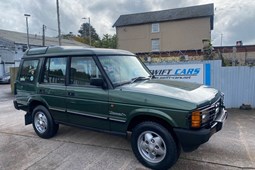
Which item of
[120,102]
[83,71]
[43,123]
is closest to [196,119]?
[120,102]

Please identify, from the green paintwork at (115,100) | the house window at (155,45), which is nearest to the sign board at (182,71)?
the green paintwork at (115,100)

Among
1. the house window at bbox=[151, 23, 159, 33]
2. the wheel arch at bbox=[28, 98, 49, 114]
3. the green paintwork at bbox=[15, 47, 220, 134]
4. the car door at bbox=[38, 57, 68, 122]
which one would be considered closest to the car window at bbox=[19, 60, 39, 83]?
the green paintwork at bbox=[15, 47, 220, 134]

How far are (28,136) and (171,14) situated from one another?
31881 mm

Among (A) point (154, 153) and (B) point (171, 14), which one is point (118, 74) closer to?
(A) point (154, 153)

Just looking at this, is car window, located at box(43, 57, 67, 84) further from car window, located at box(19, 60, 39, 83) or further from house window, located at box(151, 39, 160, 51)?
house window, located at box(151, 39, 160, 51)

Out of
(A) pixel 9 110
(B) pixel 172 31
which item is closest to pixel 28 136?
(A) pixel 9 110

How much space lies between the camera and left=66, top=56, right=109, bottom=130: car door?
4.01m

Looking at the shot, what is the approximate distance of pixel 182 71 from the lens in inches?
310

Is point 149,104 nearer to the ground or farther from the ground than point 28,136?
farther from the ground

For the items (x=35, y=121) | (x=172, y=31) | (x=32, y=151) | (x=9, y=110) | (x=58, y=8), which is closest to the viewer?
(x=32, y=151)

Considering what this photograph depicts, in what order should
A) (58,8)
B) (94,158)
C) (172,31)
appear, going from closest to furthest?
(94,158) < (58,8) < (172,31)

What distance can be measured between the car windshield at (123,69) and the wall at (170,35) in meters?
28.7

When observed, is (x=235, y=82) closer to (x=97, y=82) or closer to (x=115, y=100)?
(x=115, y=100)

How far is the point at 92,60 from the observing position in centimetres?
417
